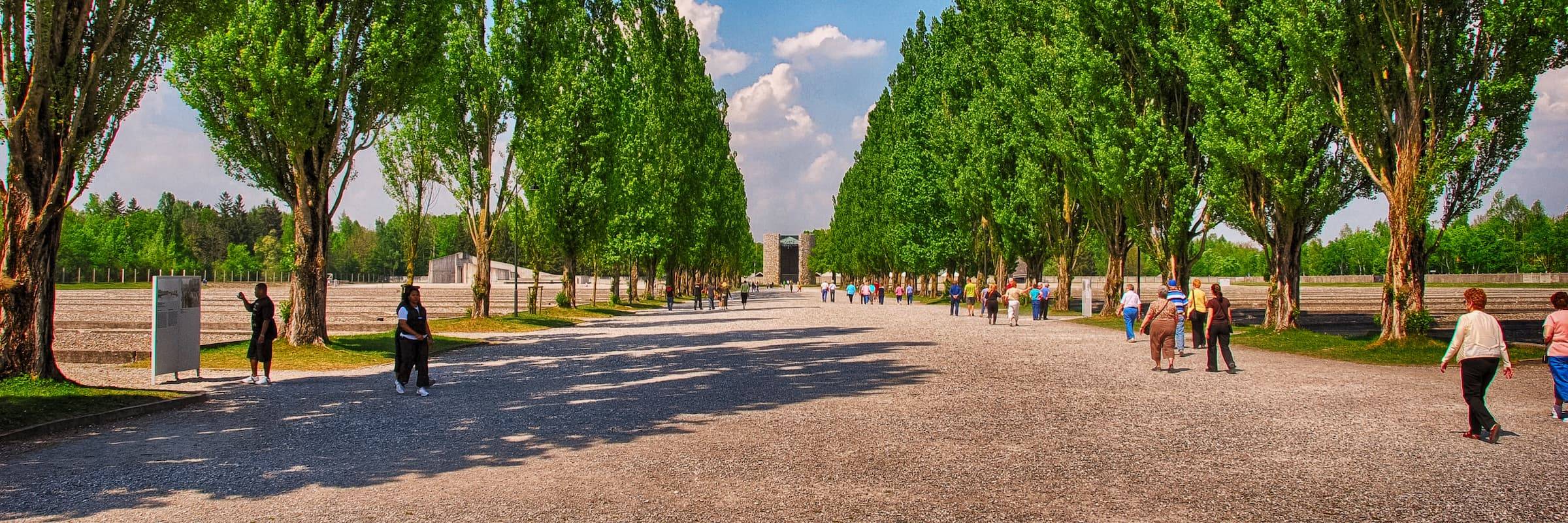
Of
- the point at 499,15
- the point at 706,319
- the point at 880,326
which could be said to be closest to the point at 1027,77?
the point at 880,326

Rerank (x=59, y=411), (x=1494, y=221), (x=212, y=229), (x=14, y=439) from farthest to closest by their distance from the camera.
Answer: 1. (x=212, y=229)
2. (x=1494, y=221)
3. (x=59, y=411)
4. (x=14, y=439)

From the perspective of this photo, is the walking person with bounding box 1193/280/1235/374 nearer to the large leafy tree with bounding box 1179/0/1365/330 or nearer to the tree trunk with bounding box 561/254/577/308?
the large leafy tree with bounding box 1179/0/1365/330

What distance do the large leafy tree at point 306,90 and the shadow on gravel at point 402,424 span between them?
3900 millimetres

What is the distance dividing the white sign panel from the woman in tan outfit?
13.7 m

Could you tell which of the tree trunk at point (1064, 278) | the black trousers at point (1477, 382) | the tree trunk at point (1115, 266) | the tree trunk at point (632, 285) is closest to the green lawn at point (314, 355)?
the black trousers at point (1477, 382)

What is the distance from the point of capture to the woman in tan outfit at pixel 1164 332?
14086mm

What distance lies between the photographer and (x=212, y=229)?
116 m

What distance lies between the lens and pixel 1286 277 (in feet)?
71.1

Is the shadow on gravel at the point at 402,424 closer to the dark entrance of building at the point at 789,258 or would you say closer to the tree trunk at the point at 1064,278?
the tree trunk at the point at 1064,278

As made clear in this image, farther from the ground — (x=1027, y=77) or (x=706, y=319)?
(x=1027, y=77)

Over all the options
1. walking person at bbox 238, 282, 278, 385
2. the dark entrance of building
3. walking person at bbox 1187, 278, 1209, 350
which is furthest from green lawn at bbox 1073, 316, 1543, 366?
the dark entrance of building

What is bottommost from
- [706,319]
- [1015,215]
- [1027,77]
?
[706,319]

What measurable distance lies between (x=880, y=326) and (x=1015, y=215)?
36.0 ft

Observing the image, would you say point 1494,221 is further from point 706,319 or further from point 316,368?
point 316,368
